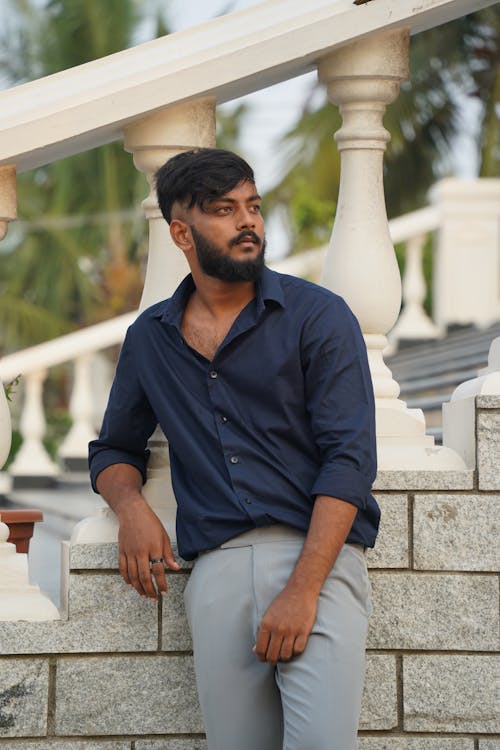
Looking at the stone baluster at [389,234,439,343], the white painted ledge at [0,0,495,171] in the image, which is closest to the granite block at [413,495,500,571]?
the white painted ledge at [0,0,495,171]

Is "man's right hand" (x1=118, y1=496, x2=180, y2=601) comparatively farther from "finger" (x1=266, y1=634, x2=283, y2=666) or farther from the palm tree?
the palm tree

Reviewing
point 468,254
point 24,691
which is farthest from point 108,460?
point 468,254

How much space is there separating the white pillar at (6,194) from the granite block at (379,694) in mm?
1535

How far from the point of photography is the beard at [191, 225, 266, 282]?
320 centimetres

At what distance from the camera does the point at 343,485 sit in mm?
3041

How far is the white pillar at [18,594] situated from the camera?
11.9ft

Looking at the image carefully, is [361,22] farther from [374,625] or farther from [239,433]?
[374,625]

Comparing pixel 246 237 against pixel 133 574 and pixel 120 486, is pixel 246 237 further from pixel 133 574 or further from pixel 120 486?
pixel 133 574

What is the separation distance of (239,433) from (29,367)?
701cm

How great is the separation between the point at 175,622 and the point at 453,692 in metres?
0.76

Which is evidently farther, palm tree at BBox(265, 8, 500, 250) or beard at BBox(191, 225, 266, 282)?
palm tree at BBox(265, 8, 500, 250)

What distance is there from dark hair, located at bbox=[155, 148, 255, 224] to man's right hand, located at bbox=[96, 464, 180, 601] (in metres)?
0.78

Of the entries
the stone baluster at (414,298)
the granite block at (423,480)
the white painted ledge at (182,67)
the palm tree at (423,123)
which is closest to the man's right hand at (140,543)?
the granite block at (423,480)

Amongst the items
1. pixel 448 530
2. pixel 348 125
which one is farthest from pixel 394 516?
pixel 348 125
